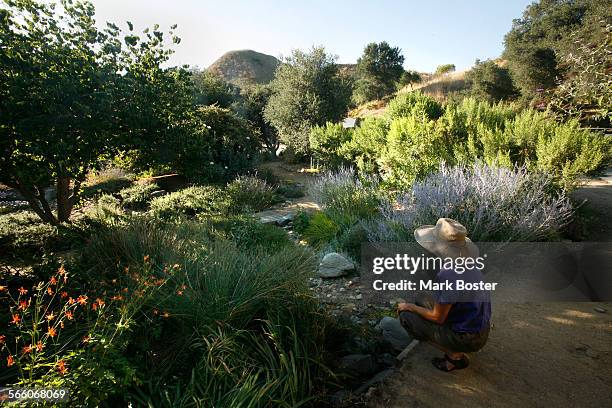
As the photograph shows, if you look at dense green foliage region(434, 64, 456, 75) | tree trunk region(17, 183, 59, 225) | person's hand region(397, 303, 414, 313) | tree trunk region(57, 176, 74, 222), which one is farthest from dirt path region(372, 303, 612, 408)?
dense green foliage region(434, 64, 456, 75)

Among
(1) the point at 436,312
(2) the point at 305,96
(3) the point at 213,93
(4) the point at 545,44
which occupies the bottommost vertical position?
(1) the point at 436,312

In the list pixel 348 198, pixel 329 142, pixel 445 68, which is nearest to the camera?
pixel 348 198

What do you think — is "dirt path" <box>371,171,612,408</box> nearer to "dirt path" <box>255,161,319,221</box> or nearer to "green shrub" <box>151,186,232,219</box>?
"dirt path" <box>255,161,319,221</box>

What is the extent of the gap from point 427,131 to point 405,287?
5.06 metres

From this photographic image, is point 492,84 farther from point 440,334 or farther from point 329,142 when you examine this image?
point 440,334

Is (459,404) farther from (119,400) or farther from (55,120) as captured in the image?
(55,120)

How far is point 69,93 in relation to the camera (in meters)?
3.89

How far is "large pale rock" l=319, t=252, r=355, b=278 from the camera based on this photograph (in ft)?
13.8

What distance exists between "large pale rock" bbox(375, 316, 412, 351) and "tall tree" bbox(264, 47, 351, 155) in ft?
42.8

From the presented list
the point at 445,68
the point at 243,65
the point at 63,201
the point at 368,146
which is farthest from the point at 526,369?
the point at 243,65

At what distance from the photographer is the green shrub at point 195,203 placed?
774cm

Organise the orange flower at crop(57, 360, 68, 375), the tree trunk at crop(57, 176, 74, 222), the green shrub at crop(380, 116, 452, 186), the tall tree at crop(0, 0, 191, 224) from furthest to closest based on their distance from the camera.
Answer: the green shrub at crop(380, 116, 452, 186) < the tree trunk at crop(57, 176, 74, 222) < the tall tree at crop(0, 0, 191, 224) < the orange flower at crop(57, 360, 68, 375)

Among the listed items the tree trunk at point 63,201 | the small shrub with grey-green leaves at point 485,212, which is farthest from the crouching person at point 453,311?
the tree trunk at point 63,201

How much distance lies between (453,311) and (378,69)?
33.9 meters
